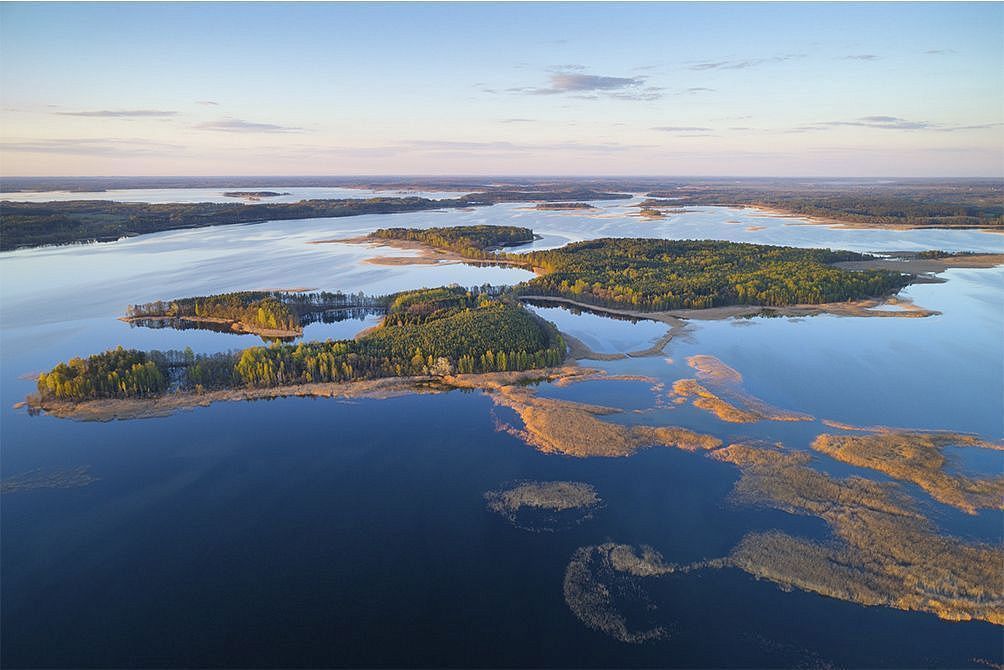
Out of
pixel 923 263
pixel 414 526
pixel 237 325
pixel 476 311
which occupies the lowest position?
pixel 414 526

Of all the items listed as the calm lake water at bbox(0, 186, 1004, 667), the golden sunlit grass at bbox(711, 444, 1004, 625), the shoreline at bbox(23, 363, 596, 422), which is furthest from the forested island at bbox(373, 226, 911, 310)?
the golden sunlit grass at bbox(711, 444, 1004, 625)

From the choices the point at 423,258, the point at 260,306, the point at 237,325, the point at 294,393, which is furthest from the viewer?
the point at 423,258

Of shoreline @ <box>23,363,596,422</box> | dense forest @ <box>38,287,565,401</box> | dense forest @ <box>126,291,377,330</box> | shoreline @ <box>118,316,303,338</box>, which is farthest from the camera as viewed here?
dense forest @ <box>126,291,377,330</box>

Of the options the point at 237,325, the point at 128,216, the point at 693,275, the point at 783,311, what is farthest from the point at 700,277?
the point at 128,216

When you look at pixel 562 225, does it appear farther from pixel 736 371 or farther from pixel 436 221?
pixel 736 371

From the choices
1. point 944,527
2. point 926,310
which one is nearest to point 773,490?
point 944,527

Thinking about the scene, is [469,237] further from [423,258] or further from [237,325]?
[237,325]

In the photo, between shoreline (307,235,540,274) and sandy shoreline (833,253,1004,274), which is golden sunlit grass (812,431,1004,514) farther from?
shoreline (307,235,540,274)
